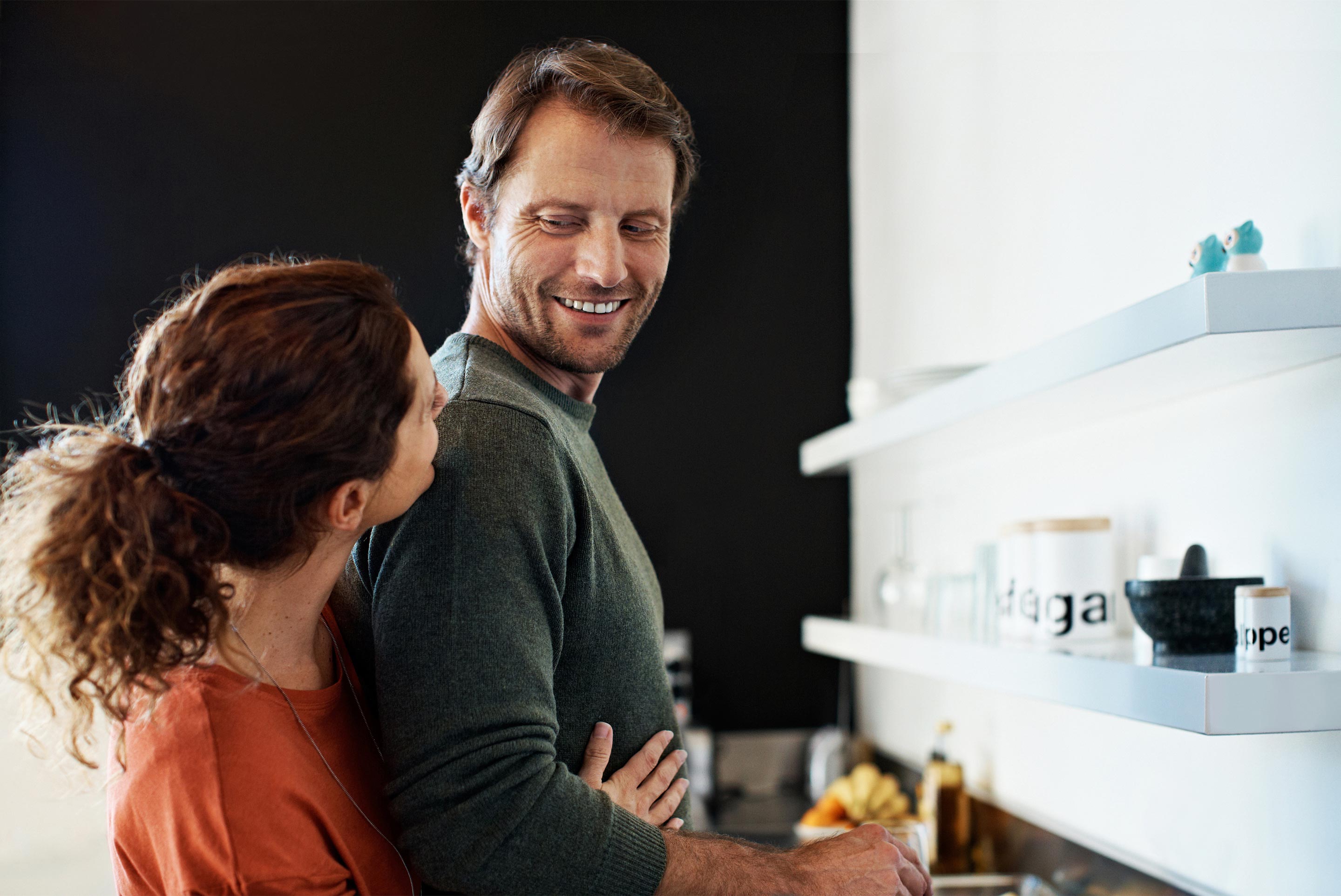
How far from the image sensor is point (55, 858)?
1.55m

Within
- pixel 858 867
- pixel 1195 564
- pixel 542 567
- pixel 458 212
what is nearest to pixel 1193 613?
pixel 1195 564

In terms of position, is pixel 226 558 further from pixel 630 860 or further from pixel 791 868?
pixel 791 868

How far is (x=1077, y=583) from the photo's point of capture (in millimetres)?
1529

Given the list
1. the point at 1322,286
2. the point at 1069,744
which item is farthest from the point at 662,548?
the point at 1322,286

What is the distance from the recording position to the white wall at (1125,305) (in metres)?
1.29

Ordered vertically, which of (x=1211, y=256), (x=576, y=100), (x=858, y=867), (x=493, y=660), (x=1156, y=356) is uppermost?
(x=576, y=100)

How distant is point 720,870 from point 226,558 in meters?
0.52

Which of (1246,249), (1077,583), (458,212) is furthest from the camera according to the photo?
(458,212)

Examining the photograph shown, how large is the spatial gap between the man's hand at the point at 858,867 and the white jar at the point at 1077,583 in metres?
0.52

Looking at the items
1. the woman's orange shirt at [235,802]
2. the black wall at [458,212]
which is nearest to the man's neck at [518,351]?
the woman's orange shirt at [235,802]

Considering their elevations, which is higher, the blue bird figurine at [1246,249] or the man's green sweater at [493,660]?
the blue bird figurine at [1246,249]

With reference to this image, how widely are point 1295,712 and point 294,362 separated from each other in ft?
3.12

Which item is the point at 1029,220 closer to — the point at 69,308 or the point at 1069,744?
the point at 1069,744

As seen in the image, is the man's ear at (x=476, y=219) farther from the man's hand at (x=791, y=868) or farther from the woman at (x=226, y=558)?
the man's hand at (x=791, y=868)
